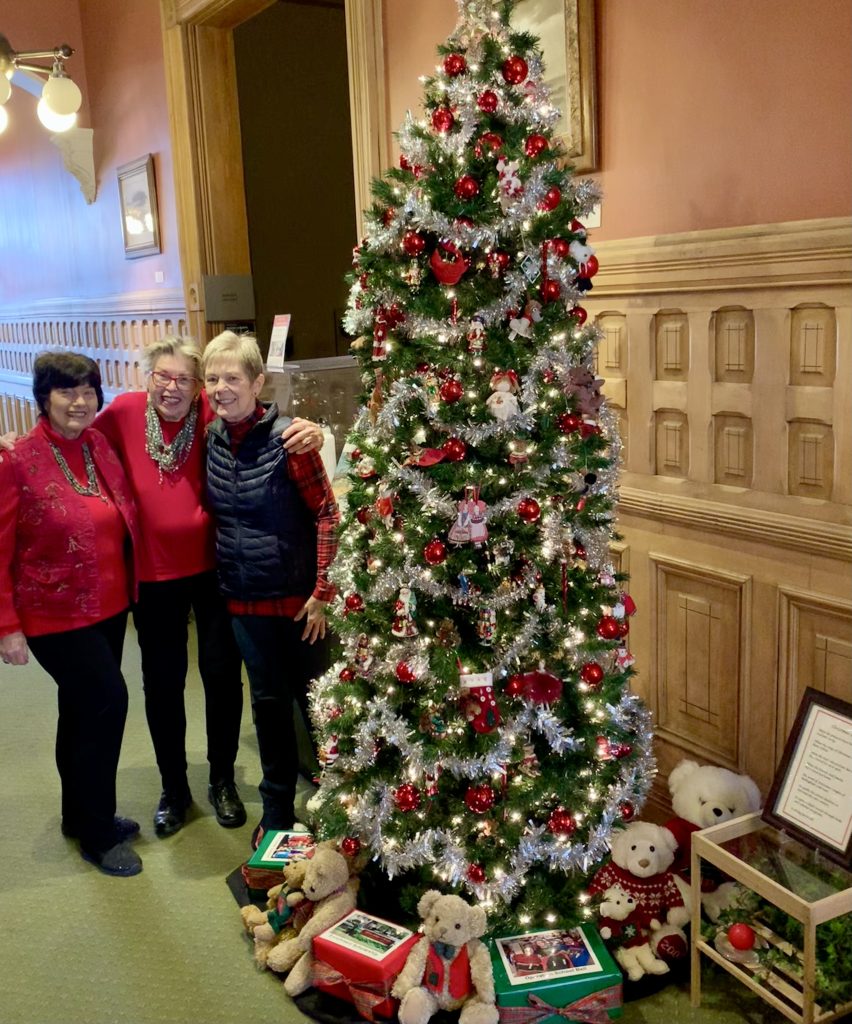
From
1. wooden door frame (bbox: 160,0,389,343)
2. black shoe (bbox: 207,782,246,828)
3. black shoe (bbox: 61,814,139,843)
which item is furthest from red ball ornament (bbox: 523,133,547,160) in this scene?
wooden door frame (bbox: 160,0,389,343)

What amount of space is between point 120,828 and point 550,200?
2050 millimetres

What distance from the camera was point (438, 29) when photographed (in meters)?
2.98

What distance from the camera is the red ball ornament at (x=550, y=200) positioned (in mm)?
1942

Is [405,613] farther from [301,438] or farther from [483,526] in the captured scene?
[301,438]

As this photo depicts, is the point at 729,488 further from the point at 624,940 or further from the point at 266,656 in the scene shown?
the point at 266,656

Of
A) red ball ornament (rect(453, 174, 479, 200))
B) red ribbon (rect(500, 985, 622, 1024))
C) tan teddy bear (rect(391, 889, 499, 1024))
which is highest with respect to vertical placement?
red ball ornament (rect(453, 174, 479, 200))

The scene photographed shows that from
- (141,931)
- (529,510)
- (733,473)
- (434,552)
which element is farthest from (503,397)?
(141,931)

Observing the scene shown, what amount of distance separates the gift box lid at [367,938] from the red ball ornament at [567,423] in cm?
109

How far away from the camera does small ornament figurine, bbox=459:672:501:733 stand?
2.01 meters

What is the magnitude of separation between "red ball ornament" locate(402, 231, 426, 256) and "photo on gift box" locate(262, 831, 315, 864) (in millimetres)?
1392

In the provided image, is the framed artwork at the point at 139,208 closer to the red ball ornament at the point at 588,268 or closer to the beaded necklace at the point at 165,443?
the beaded necklace at the point at 165,443

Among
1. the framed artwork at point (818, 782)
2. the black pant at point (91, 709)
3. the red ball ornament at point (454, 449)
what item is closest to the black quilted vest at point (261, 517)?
the black pant at point (91, 709)

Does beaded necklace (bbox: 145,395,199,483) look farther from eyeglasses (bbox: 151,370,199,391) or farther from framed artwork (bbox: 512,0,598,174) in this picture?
framed artwork (bbox: 512,0,598,174)

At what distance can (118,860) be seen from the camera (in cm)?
261
